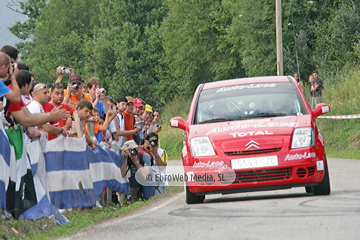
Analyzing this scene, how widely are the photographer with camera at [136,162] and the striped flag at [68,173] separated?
2.83 m

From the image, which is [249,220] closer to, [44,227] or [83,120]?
[44,227]

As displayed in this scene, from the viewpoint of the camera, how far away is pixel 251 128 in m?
11.4

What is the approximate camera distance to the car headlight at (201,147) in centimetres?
1139

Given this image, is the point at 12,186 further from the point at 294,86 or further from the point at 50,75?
the point at 50,75

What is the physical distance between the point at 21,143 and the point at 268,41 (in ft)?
123

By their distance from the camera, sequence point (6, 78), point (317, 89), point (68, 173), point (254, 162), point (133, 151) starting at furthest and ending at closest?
point (317, 89), point (133, 151), point (68, 173), point (254, 162), point (6, 78)

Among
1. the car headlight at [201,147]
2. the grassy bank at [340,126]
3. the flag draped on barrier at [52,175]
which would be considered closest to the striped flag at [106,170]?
the flag draped on barrier at [52,175]

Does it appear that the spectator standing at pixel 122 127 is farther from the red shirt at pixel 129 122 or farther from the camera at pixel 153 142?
the camera at pixel 153 142

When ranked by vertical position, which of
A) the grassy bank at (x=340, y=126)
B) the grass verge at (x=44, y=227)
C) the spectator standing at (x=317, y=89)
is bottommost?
the grassy bank at (x=340, y=126)

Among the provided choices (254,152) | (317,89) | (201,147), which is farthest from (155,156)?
(317,89)

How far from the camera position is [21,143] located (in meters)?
9.30

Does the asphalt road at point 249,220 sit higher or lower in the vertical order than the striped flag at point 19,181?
lower

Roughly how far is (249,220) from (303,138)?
293 centimetres

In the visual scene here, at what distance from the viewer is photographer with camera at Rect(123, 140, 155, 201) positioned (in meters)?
15.0
